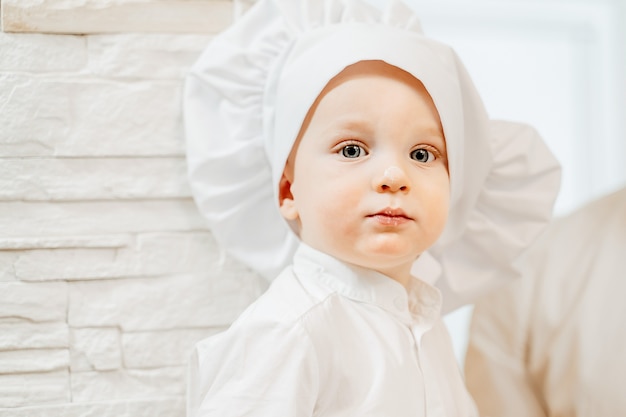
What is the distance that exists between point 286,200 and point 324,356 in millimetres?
203

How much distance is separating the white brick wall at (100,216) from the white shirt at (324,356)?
14cm

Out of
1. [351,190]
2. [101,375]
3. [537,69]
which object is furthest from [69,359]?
[537,69]

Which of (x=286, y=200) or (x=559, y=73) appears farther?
(x=559, y=73)

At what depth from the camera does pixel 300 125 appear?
2.82 feet

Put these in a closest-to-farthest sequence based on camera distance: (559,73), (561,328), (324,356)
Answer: (324,356) → (561,328) → (559,73)

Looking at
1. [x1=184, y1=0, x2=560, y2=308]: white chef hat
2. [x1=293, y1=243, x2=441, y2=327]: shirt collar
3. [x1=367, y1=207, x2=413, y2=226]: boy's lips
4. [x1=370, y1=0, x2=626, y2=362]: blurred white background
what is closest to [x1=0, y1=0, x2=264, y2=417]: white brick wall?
[x1=184, y1=0, x2=560, y2=308]: white chef hat

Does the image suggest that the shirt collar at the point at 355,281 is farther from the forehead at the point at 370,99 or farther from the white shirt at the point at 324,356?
the forehead at the point at 370,99

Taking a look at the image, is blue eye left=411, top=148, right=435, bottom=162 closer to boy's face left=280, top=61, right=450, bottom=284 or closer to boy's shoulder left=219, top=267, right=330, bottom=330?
boy's face left=280, top=61, right=450, bottom=284

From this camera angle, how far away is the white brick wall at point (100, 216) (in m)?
0.93

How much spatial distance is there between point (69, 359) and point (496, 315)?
2.39 ft

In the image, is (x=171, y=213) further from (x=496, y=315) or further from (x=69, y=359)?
(x=496, y=315)

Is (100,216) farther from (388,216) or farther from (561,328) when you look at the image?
(561,328)

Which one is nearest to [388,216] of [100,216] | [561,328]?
[100,216]

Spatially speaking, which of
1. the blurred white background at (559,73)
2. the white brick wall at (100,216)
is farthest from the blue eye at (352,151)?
the blurred white background at (559,73)
